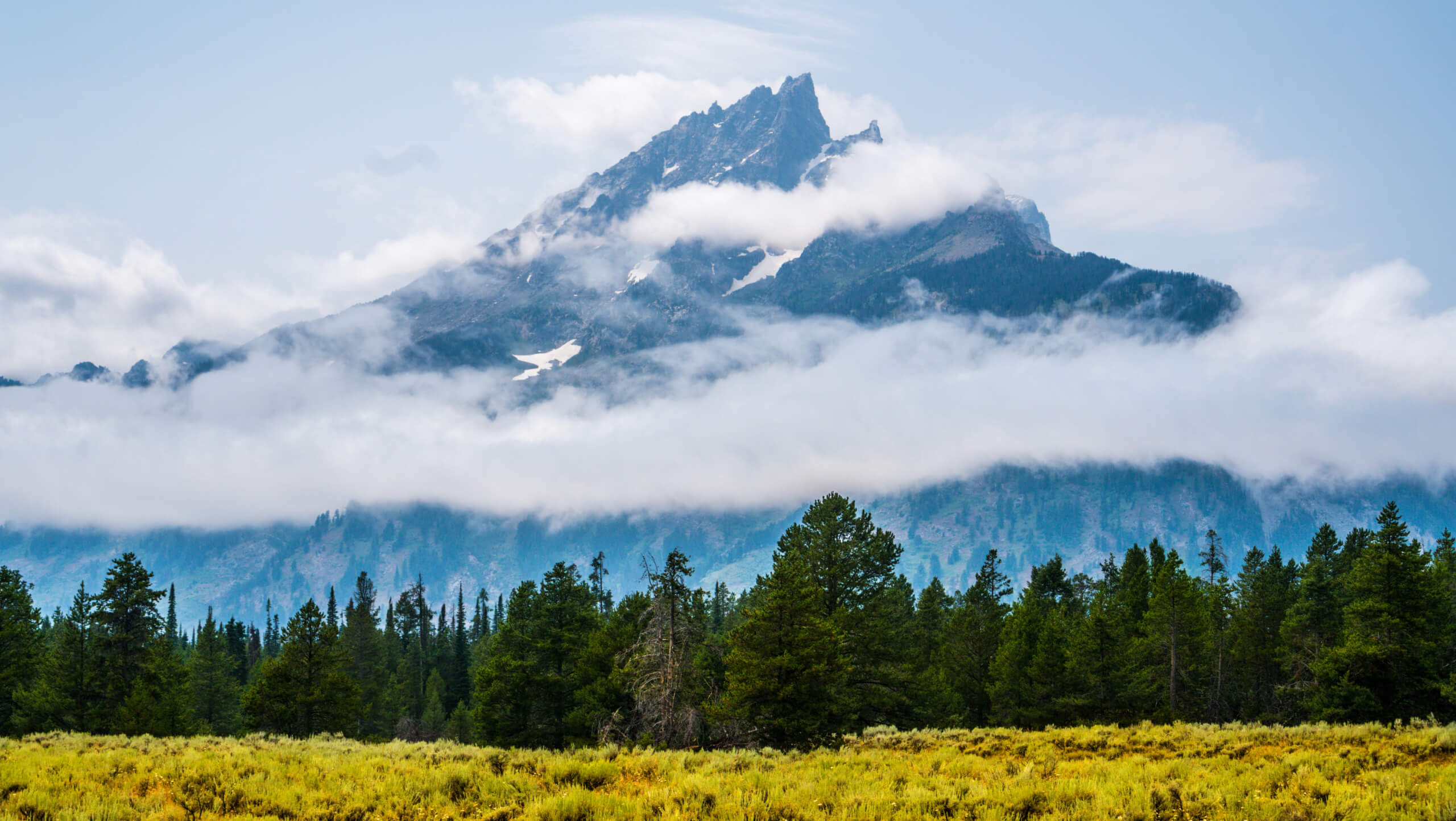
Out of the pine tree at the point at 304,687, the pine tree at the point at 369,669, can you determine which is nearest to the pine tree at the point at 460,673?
the pine tree at the point at 369,669

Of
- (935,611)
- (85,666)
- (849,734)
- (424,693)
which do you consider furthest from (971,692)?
(424,693)

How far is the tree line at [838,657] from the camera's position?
99.7ft

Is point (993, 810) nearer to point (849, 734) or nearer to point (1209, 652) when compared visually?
point (849, 734)

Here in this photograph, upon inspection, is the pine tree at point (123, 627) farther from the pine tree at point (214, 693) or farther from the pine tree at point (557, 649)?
the pine tree at point (214, 693)

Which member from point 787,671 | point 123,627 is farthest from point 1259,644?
point 123,627

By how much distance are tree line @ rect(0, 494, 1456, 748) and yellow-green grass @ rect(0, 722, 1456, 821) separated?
12787 millimetres

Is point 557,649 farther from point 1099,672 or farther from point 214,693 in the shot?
point 214,693

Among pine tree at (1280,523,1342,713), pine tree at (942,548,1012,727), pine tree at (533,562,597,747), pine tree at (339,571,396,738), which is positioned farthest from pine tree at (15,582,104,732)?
pine tree at (1280,523,1342,713)

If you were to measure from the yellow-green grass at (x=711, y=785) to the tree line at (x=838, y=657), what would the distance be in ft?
42.0

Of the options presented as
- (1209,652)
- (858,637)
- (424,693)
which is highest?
(858,637)

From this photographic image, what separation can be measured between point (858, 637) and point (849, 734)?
17.8 ft

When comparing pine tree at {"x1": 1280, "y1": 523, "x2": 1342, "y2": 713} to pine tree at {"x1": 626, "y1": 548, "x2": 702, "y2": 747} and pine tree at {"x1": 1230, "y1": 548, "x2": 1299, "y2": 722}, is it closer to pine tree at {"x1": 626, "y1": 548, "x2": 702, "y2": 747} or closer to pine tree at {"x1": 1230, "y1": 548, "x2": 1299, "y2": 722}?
pine tree at {"x1": 1230, "y1": 548, "x2": 1299, "y2": 722}

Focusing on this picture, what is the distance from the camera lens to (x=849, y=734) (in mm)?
31625

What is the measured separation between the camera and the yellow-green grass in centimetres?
1048
